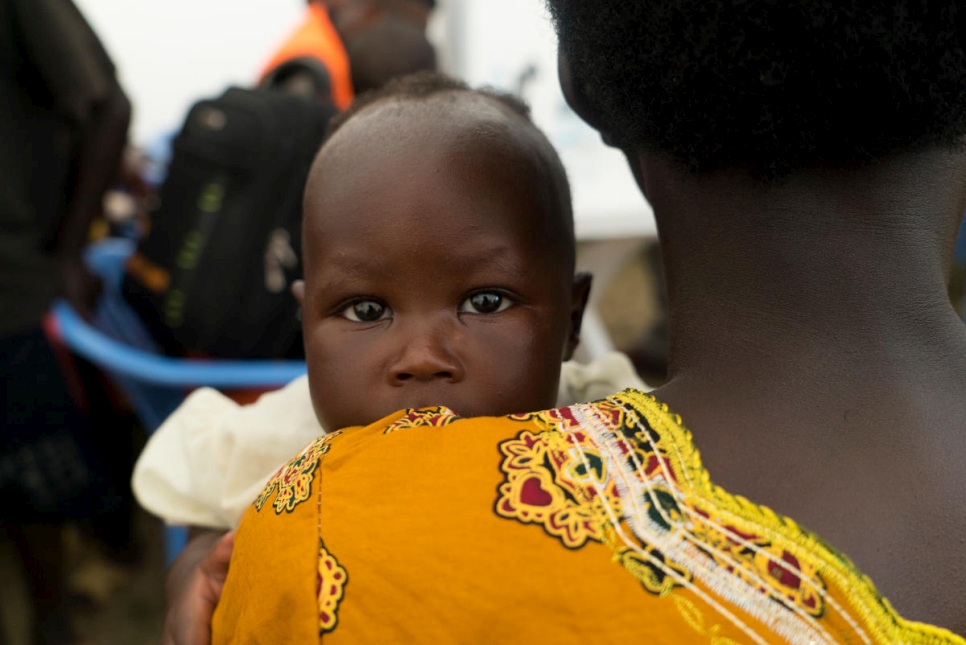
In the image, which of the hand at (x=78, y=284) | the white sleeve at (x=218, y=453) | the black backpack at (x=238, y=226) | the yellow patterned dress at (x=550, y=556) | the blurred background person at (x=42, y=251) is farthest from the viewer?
the hand at (x=78, y=284)

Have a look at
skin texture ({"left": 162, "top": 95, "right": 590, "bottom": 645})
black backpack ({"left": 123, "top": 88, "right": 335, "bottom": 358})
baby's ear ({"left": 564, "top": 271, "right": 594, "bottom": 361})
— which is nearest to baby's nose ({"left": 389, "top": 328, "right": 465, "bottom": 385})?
skin texture ({"left": 162, "top": 95, "right": 590, "bottom": 645})

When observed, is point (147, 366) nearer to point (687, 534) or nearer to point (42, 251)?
point (42, 251)

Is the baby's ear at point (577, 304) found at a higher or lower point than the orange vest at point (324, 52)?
lower

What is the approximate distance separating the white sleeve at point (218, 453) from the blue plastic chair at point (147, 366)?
675 mm

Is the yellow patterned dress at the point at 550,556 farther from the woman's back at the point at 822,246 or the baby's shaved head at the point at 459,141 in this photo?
the baby's shaved head at the point at 459,141

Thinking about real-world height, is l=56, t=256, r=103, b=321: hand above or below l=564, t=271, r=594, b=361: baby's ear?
below

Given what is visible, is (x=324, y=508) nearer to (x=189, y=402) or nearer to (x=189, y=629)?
(x=189, y=629)

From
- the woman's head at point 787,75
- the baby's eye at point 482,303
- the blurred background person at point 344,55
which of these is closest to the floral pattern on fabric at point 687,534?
the woman's head at point 787,75

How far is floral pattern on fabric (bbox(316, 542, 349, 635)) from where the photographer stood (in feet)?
2.28

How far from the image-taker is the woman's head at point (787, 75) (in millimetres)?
683

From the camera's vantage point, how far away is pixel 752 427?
74cm

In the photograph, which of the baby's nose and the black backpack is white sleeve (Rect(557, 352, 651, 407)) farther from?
the black backpack

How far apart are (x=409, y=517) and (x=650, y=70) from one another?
0.43m

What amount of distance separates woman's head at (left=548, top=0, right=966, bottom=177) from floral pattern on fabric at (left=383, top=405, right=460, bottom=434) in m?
0.32
